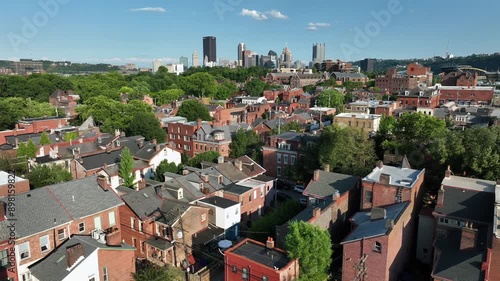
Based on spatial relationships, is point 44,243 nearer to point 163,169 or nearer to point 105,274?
point 105,274

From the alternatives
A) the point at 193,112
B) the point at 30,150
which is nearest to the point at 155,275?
the point at 30,150

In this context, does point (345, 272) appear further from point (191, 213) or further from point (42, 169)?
point (42, 169)

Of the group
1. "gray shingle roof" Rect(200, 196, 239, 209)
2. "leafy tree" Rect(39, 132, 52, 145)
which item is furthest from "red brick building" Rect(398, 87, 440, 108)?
"leafy tree" Rect(39, 132, 52, 145)

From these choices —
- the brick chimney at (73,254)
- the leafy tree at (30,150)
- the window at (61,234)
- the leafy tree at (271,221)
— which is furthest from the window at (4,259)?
the leafy tree at (30,150)

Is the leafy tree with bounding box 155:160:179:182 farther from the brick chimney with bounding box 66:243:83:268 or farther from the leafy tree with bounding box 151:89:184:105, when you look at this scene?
the leafy tree with bounding box 151:89:184:105

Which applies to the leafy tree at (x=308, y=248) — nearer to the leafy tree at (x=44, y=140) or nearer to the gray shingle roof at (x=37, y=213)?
the gray shingle roof at (x=37, y=213)

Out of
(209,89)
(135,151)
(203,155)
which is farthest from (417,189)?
(209,89)
